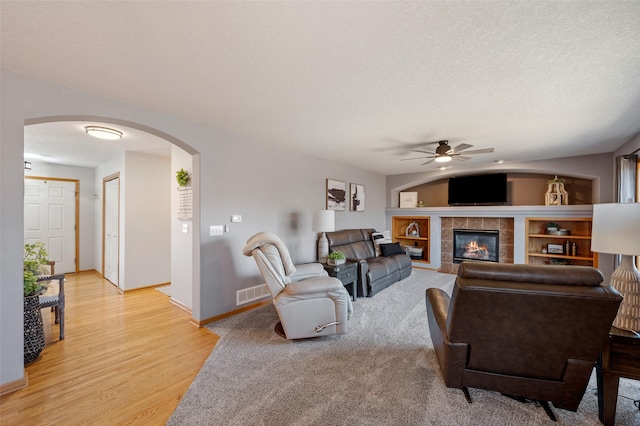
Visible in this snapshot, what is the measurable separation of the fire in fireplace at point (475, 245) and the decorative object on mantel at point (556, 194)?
42.9 inches

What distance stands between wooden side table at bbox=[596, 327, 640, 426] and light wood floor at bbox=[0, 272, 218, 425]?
2.82 m

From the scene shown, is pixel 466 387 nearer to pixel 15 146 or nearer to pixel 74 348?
pixel 74 348

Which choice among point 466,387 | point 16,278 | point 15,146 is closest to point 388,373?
point 466,387

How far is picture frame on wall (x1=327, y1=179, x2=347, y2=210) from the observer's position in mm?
5121

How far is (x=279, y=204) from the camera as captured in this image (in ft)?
13.5

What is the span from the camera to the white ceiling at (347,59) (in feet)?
4.45

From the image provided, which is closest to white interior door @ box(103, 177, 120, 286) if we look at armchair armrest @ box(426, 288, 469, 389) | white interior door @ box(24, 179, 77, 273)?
white interior door @ box(24, 179, 77, 273)

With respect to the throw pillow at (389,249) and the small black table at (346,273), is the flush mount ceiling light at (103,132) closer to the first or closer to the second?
the small black table at (346,273)

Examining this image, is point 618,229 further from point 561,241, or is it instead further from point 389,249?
point 561,241

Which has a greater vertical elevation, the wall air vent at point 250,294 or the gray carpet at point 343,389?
the wall air vent at point 250,294

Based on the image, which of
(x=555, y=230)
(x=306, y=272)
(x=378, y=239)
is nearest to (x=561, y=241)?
(x=555, y=230)

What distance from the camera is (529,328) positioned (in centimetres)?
157

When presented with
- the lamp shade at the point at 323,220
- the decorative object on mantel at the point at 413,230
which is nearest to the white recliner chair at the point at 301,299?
the lamp shade at the point at 323,220

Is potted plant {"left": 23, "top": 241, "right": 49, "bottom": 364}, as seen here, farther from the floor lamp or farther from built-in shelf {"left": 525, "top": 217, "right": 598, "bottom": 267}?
built-in shelf {"left": 525, "top": 217, "right": 598, "bottom": 267}
